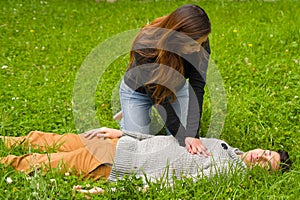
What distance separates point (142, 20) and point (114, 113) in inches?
110

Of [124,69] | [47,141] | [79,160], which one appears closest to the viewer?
[79,160]

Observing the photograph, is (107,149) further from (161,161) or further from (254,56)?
(254,56)

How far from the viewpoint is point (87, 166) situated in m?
3.17

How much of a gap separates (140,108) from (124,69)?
4.29 ft

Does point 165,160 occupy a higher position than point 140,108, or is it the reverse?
point 140,108

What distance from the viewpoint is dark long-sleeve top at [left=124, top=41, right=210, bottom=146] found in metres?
3.40

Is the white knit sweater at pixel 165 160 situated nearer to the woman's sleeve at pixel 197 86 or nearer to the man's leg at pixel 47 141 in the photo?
the woman's sleeve at pixel 197 86

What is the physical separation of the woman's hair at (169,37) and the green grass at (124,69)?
733 millimetres

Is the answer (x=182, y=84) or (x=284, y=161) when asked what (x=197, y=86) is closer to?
(x=182, y=84)

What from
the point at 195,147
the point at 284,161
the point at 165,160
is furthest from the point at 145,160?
the point at 284,161

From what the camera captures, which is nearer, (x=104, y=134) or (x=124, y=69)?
(x=104, y=134)

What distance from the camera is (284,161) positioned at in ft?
11.0

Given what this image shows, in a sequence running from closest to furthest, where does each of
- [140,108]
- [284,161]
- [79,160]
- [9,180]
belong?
[9,180]
[79,160]
[284,161]
[140,108]

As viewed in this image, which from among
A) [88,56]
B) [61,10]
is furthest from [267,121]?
[61,10]
